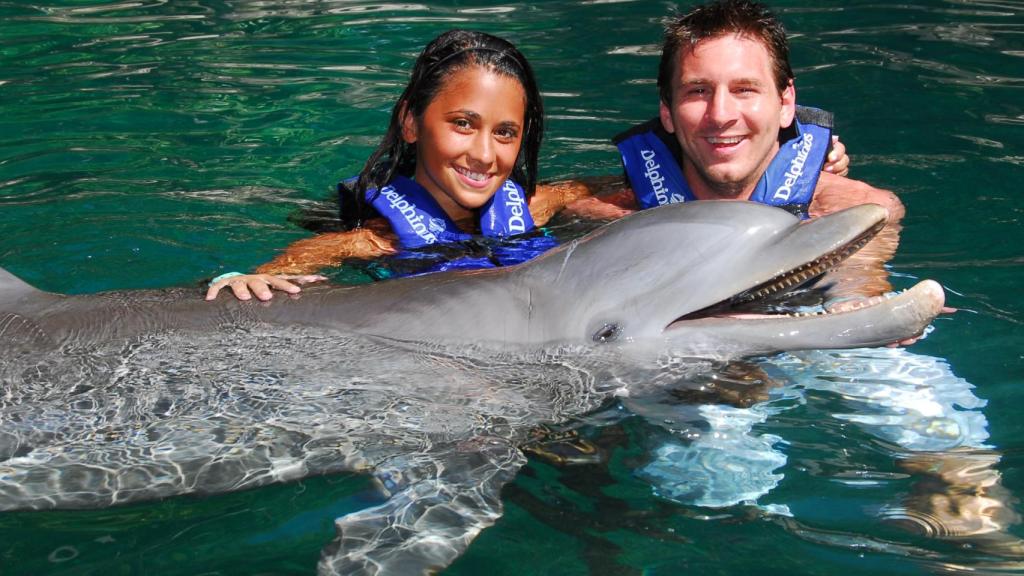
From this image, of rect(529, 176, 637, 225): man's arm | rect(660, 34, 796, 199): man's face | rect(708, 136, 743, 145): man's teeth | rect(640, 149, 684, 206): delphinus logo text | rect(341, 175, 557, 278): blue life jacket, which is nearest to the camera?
rect(660, 34, 796, 199): man's face

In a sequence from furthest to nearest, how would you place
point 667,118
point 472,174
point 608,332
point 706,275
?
point 667,118 < point 472,174 < point 608,332 < point 706,275

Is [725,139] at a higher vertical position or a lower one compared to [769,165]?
higher

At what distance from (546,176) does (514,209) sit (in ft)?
5.79

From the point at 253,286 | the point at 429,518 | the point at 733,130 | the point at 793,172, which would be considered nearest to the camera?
the point at 429,518

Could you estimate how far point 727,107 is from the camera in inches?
244

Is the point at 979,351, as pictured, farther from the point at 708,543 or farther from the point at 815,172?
the point at 708,543

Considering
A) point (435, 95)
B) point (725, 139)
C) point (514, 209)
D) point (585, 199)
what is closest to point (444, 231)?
point (514, 209)

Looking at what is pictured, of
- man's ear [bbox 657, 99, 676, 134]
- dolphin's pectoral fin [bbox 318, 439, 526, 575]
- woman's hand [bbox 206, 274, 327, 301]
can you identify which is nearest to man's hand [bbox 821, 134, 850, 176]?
man's ear [bbox 657, 99, 676, 134]

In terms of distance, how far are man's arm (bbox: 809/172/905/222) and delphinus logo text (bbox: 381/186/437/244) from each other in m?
2.19

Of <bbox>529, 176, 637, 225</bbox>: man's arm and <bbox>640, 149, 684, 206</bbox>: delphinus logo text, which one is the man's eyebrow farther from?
<bbox>529, 176, 637, 225</bbox>: man's arm

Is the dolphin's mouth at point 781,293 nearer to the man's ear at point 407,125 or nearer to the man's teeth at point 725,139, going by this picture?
the man's teeth at point 725,139

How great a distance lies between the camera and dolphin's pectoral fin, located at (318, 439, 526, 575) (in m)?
3.91

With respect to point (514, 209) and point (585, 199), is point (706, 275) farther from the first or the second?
point (585, 199)

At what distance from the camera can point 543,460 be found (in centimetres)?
451
